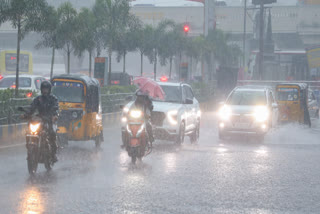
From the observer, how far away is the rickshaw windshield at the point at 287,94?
87.7 ft

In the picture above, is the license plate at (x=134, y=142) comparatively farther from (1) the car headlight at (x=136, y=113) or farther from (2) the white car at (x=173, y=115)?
(2) the white car at (x=173, y=115)

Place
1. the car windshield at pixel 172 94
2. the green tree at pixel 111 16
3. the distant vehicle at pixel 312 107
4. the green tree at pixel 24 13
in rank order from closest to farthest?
1. the car windshield at pixel 172 94
2. the green tree at pixel 24 13
3. the distant vehicle at pixel 312 107
4. the green tree at pixel 111 16

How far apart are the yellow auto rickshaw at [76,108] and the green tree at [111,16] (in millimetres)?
17291

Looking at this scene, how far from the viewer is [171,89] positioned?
59.2 ft

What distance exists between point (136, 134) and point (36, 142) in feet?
8.65

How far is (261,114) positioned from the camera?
18969mm

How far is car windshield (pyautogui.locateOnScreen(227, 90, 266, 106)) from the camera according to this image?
20.4 meters

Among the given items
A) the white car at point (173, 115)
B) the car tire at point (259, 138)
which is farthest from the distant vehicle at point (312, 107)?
the white car at point (173, 115)

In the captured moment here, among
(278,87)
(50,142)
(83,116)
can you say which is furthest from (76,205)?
(278,87)

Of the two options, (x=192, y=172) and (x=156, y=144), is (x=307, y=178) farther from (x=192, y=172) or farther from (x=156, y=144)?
(x=156, y=144)

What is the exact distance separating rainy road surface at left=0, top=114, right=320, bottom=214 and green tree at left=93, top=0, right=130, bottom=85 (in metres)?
17.0

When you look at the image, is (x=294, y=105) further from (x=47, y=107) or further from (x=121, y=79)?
(x=121, y=79)

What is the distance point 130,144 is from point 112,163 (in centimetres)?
54

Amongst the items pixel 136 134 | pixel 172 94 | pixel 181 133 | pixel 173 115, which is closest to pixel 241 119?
pixel 172 94
